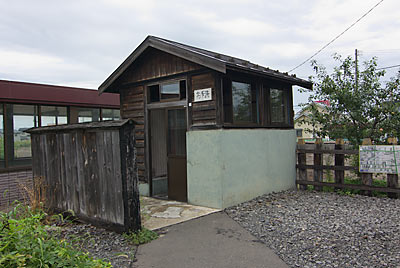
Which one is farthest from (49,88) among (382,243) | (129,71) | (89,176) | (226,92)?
(382,243)

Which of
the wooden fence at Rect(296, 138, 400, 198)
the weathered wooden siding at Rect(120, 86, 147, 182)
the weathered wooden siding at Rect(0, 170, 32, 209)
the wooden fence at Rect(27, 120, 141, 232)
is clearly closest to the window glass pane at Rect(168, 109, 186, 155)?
the weathered wooden siding at Rect(120, 86, 147, 182)

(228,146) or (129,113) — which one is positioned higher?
(129,113)

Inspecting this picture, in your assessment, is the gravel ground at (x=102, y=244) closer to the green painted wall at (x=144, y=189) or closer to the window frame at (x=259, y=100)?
the green painted wall at (x=144, y=189)

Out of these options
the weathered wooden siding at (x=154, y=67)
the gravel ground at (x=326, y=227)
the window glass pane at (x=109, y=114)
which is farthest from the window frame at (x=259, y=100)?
the window glass pane at (x=109, y=114)

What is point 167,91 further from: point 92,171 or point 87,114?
point 87,114

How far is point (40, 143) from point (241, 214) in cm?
429

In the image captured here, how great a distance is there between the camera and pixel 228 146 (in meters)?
6.30

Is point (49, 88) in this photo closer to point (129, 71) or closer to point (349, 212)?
point (129, 71)

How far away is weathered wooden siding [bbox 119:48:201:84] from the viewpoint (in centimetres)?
684

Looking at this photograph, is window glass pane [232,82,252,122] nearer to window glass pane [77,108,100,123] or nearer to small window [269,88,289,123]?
small window [269,88,289,123]

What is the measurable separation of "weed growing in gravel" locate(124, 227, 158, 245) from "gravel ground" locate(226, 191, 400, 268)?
1590mm

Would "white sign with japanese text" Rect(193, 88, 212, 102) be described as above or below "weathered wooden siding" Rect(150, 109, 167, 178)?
above

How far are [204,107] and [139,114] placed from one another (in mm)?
2130

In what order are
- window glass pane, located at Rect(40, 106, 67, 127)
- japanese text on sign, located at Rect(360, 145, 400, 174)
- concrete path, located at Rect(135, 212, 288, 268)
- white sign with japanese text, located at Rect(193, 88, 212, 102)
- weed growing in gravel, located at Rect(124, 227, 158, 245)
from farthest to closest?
window glass pane, located at Rect(40, 106, 67, 127) < japanese text on sign, located at Rect(360, 145, 400, 174) < white sign with japanese text, located at Rect(193, 88, 212, 102) < weed growing in gravel, located at Rect(124, 227, 158, 245) < concrete path, located at Rect(135, 212, 288, 268)
